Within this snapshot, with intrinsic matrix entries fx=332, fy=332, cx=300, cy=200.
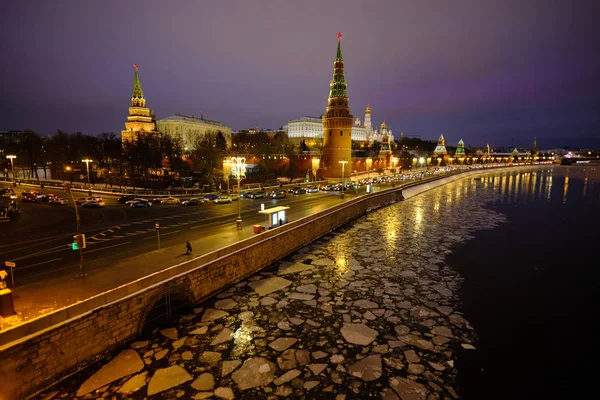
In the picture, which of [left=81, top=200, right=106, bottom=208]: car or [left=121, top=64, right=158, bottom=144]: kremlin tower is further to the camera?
[left=121, top=64, right=158, bottom=144]: kremlin tower

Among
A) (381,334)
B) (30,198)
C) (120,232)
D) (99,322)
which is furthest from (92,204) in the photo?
(381,334)

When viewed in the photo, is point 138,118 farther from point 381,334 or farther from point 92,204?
point 381,334

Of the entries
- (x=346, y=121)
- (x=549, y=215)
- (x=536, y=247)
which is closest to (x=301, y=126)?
(x=346, y=121)

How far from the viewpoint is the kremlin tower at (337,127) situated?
70975 mm

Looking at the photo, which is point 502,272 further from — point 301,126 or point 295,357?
point 301,126

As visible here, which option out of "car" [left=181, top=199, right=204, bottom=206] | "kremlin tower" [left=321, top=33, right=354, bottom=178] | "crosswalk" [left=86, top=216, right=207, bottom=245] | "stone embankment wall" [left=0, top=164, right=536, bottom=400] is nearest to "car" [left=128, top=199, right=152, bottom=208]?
"car" [left=181, top=199, right=204, bottom=206]

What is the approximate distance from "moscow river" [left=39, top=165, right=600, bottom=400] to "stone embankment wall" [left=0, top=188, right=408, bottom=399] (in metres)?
0.55

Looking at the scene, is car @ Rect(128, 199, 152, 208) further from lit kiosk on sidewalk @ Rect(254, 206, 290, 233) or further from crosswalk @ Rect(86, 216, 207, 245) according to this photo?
lit kiosk on sidewalk @ Rect(254, 206, 290, 233)

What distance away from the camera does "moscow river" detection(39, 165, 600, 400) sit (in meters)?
10.6

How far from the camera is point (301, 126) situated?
147m

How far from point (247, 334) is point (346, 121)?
63135 millimetres

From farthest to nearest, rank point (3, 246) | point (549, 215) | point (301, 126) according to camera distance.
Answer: point (301, 126) < point (549, 215) < point (3, 246)

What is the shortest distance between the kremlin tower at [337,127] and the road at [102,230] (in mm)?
37317

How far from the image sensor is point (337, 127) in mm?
71812
